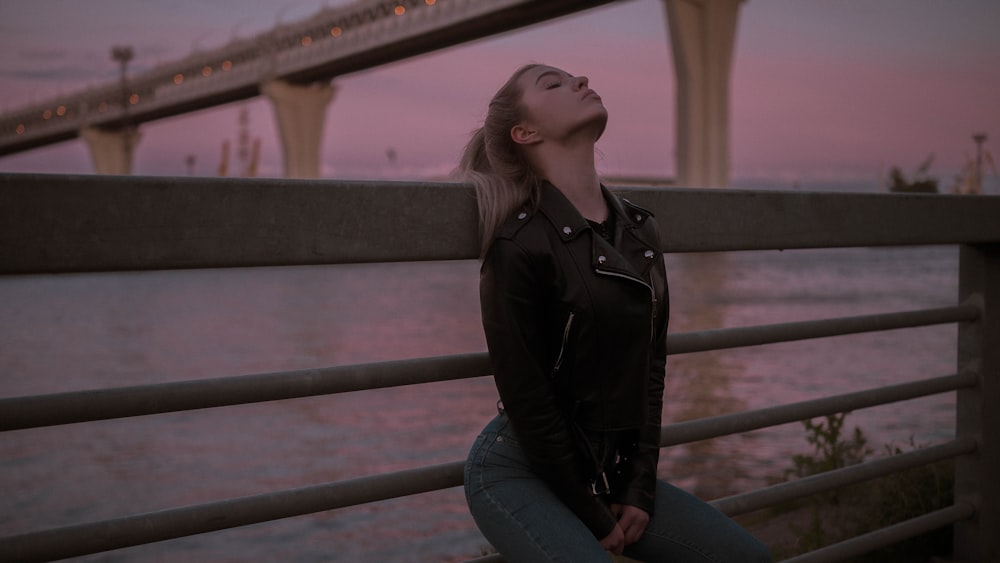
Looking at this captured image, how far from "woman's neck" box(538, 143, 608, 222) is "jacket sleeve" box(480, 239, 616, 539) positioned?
0.27 meters

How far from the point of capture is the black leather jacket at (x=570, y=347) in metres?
1.90

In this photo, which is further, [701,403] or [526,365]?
[701,403]

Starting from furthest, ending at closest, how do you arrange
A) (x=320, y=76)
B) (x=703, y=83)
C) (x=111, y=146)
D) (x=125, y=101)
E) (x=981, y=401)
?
(x=111, y=146) → (x=125, y=101) → (x=320, y=76) → (x=703, y=83) → (x=981, y=401)

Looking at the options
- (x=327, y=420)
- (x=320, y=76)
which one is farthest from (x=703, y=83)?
(x=327, y=420)

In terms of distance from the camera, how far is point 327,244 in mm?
1829

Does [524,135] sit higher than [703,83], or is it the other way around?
[703,83]

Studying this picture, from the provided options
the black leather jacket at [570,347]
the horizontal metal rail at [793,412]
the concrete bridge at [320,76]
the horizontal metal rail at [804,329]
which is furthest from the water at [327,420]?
the concrete bridge at [320,76]

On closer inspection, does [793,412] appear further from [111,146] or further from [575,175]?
[111,146]

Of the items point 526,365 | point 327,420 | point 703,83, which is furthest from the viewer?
point 703,83

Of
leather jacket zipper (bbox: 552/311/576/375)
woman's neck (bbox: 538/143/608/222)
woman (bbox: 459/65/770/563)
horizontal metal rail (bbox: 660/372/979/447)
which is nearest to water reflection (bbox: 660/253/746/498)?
horizontal metal rail (bbox: 660/372/979/447)

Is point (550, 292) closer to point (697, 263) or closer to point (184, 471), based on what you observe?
point (184, 471)

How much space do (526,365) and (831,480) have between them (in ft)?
4.09

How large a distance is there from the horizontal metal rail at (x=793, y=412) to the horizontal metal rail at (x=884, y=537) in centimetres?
36

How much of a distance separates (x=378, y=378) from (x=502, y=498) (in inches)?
13.3
